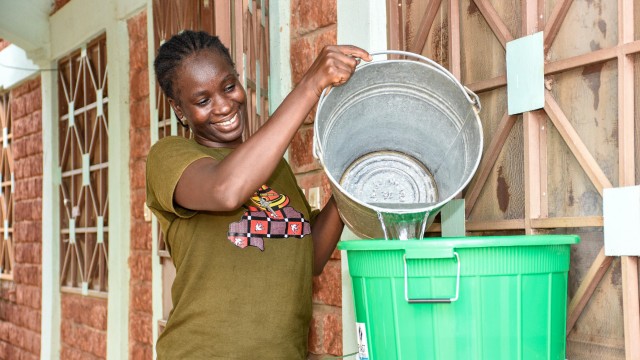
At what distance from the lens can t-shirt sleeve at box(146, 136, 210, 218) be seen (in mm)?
1929

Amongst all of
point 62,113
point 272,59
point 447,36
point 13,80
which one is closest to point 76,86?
point 62,113

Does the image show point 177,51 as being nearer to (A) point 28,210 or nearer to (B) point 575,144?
(B) point 575,144

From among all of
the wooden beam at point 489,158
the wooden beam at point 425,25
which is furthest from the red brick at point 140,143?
the wooden beam at point 489,158

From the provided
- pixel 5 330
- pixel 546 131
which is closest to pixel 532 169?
pixel 546 131

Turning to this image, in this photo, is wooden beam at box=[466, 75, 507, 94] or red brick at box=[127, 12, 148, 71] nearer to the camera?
wooden beam at box=[466, 75, 507, 94]

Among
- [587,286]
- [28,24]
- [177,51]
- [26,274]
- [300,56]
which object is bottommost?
[26,274]

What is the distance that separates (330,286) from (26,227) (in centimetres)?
482

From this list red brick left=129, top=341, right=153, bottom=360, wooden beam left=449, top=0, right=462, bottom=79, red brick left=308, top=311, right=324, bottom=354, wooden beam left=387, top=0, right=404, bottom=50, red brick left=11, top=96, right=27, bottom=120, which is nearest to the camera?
wooden beam left=449, top=0, right=462, bottom=79

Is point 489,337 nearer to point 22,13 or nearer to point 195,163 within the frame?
point 195,163

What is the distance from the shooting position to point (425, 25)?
2535 millimetres

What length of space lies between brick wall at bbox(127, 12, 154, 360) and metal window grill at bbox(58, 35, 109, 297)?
0.47 meters

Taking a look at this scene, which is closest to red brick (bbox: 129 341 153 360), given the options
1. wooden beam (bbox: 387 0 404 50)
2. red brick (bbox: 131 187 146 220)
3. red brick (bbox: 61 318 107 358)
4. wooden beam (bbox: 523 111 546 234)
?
red brick (bbox: 61 318 107 358)

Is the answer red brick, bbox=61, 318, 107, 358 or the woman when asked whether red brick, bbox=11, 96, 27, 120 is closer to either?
red brick, bbox=61, 318, 107, 358

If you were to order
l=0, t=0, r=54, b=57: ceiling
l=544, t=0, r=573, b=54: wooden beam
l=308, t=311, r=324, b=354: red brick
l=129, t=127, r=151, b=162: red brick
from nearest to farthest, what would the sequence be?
l=544, t=0, r=573, b=54: wooden beam → l=308, t=311, r=324, b=354: red brick → l=129, t=127, r=151, b=162: red brick → l=0, t=0, r=54, b=57: ceiling
